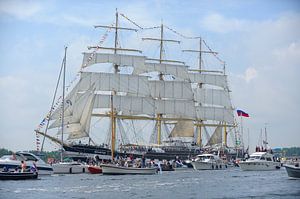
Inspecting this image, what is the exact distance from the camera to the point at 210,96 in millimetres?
151000

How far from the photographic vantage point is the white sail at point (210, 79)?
497 feet

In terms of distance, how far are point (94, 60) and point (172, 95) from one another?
2465cm

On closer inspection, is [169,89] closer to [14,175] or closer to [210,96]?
[210,96]

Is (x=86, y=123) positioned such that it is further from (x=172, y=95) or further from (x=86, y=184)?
(x=86, y=184)

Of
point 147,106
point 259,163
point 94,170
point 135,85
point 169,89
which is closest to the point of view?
point 94,170

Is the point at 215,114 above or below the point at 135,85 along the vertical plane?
below

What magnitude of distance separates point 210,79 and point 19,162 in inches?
3688

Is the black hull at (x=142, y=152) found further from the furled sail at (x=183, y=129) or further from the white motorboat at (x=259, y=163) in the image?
the white motorboat at (x=259, y=163)

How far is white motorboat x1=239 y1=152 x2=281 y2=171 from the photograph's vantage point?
9450 centimetres

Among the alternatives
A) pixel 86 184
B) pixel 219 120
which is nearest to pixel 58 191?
pixel 86 184

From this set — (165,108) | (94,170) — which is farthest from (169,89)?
(94,170)

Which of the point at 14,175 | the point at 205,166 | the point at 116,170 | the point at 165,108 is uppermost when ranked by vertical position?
the point at 165,108

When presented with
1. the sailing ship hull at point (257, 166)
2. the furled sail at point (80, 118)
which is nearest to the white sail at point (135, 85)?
the furled sail at point (80, 118)

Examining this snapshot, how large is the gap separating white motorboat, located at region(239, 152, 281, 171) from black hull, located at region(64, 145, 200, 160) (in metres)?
25.4
